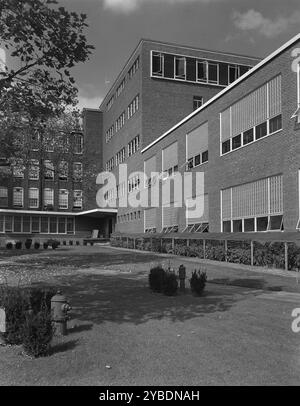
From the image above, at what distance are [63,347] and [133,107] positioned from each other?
144ft

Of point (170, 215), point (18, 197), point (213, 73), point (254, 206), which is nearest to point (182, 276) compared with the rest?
point (254, 206)

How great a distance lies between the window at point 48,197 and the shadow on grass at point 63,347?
202ft

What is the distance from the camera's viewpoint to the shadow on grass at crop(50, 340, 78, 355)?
7167 mm

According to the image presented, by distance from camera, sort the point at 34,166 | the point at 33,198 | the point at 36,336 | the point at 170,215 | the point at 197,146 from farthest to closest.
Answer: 1. the point at 33,198
2. the point at 170,215
3. the point at 197,146
4. the point at 34,166
5. the point at 36,336

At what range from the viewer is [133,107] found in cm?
4981

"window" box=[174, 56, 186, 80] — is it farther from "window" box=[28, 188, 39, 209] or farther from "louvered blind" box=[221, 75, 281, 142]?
"window" box=[28, 188, 39, 209]

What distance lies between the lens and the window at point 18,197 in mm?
66125

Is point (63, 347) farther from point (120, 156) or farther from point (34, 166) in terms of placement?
point (120, 156)

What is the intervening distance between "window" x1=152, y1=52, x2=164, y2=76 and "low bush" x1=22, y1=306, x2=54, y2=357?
41.6m

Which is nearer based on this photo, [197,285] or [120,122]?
[197,285]

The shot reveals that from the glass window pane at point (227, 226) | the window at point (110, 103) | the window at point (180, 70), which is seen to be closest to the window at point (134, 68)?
the window at point (180, 70)
